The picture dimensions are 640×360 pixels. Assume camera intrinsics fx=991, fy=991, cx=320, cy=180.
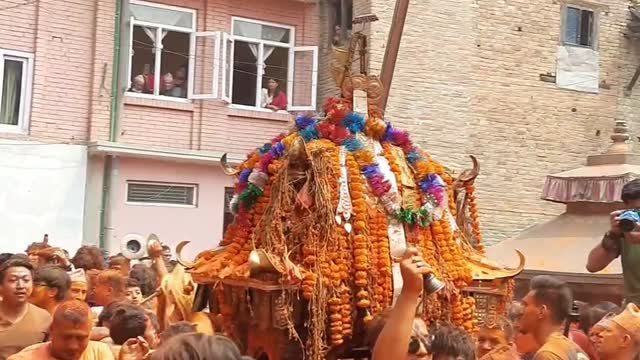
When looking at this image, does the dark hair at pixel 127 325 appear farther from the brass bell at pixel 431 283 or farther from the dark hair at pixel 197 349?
the dark hair at pixel 197 349

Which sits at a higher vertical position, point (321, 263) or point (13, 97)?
point (13, 97)

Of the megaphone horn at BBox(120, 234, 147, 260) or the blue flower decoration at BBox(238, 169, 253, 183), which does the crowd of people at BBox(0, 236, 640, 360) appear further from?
the megaphone horn at BBox(120, 234, 147, 260)

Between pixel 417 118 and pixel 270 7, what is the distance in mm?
3282

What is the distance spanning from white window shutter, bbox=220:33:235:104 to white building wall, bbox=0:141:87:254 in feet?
8.64

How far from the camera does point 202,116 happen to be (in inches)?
659

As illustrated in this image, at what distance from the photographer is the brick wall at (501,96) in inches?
702

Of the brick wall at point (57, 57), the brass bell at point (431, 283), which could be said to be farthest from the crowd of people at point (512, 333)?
the brick wall at point (57, 57)

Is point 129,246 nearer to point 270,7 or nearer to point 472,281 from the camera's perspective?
point 270,7

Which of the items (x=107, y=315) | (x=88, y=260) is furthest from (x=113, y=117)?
(x=107, y=315)

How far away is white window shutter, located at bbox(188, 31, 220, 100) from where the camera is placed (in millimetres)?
16703

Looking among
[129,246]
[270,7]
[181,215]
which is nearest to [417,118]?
[270,7]

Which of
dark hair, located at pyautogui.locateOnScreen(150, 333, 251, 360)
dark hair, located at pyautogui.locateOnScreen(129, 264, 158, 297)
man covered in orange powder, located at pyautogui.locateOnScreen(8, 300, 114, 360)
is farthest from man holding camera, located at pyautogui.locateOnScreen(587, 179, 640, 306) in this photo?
dark hair, located at pyautogui.locateOnScreen(150, 333, 251, 360)

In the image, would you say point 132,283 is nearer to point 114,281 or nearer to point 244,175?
point 114,281

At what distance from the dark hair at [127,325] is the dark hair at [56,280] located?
1.06 metres
